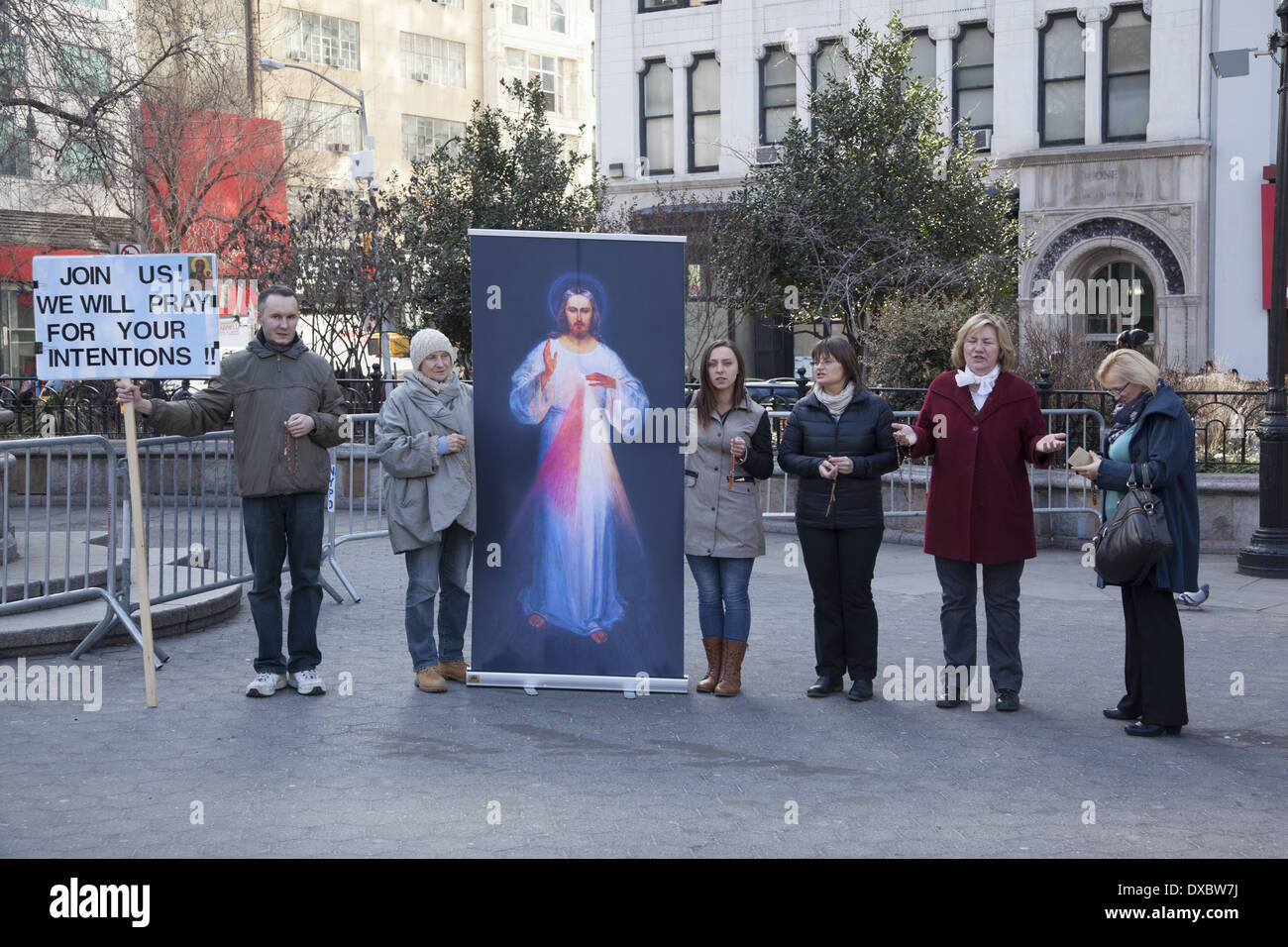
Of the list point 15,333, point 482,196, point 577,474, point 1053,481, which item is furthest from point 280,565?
point 15,333

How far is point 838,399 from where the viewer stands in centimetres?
768

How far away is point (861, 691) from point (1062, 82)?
25509 millimetres

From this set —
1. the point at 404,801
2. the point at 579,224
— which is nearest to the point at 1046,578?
the point at 404,801

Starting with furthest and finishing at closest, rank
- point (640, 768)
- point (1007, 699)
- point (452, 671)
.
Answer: point (452, 671) → point (1007, 699) → point (640, 768)

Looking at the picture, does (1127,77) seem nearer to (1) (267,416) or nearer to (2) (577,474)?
(2) (577,474)

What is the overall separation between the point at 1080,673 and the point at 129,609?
592 cm

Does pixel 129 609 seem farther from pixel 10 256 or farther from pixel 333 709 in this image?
pixel 10 256

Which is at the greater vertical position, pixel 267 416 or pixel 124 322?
pixel 124 322

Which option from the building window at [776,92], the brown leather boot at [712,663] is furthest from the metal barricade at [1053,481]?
the building window at [776,92]

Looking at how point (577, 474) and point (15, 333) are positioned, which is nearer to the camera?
point (577, 474)

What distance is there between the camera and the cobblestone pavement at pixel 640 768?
206 inches

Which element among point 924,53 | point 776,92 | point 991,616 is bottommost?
point 991,616

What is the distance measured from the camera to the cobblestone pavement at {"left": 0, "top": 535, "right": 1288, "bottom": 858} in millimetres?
5223

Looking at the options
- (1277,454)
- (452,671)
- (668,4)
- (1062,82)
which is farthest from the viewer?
(668,4)
